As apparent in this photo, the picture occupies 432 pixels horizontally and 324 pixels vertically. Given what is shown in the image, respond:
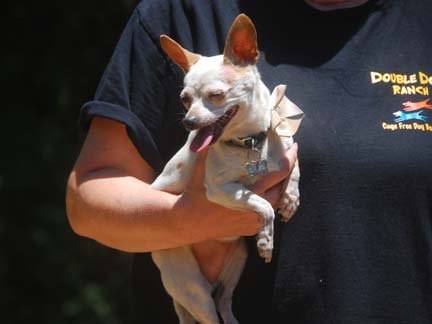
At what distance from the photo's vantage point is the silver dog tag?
174cm

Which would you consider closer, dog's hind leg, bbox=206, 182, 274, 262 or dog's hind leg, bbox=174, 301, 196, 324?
dog's hind leg, bbox=206, 182, 274, 262

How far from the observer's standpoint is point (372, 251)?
5.73 feet

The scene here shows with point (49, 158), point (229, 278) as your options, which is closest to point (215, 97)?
point (229, 278)

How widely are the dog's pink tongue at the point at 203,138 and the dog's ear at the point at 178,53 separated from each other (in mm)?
145

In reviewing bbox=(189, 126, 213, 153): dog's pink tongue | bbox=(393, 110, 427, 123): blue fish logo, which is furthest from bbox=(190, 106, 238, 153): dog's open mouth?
bbox=(393, 110, 427, 123): blue fish logo

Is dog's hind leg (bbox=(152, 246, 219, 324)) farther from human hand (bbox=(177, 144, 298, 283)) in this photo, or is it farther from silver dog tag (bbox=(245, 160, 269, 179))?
silver dog tag (bbox=(245, 160, 269, 179))

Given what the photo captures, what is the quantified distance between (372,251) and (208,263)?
366 mm

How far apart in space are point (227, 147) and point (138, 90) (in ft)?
0.75

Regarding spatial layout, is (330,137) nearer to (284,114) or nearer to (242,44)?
(284,114)

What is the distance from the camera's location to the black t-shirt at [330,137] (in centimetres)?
174

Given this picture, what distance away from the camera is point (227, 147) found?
178 centimetres

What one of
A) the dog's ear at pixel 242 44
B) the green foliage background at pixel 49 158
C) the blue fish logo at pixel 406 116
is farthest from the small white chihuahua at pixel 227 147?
the green foliage background at pixel 49 158

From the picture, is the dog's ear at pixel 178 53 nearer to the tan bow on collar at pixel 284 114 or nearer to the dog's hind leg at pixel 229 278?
the tan bow on collar at pixel 284 114

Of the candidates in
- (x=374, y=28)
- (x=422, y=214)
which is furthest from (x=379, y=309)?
(x=374, y=28)
